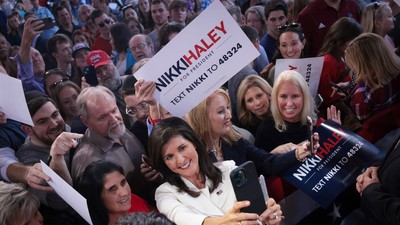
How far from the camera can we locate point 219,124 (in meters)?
2.77

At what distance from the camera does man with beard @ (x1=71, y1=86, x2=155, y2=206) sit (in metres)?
2.71

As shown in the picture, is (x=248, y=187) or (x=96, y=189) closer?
(x=248, y=187)

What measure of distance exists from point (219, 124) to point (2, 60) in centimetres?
346

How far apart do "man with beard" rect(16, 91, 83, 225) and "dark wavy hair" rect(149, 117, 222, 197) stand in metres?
0.40

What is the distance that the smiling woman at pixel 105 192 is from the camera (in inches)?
94.5

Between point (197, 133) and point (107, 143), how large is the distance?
19.9 inches

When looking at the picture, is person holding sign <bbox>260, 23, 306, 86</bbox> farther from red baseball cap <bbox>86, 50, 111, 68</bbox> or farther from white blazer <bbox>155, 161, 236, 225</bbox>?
white blazer <bbox>155, 161, 236, 225</bbox>

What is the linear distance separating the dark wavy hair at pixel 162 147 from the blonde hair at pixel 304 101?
0.91 meters

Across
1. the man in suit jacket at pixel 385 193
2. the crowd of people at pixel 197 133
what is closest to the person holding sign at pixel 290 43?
the crowd of people at pixel 197 133

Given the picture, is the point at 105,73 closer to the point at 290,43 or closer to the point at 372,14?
the point at 290,43

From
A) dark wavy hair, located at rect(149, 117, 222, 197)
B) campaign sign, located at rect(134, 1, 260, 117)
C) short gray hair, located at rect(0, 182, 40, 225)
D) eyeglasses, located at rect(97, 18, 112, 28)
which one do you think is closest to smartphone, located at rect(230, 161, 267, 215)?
dark wavy hair, located at rect(149, 117, 222, 197)

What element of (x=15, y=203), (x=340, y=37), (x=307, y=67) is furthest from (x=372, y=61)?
(x=15, y=203)

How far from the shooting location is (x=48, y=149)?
2.96 meters

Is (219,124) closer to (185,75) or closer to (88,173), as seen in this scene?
(185,75)
